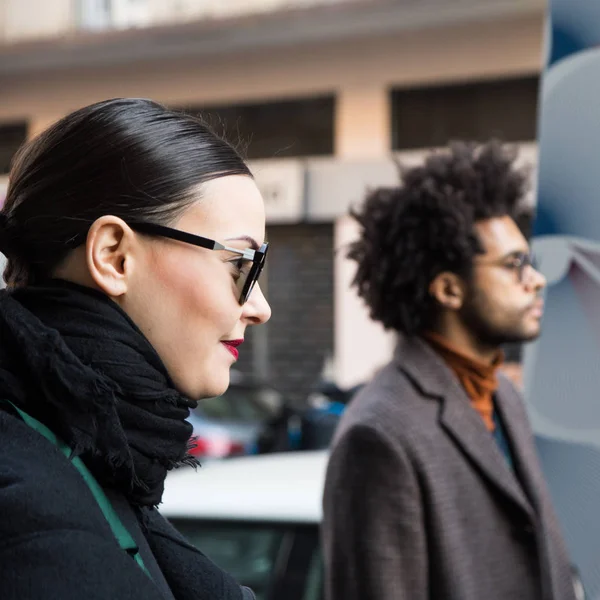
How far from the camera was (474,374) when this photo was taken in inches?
120

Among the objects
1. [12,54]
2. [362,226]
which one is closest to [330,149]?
[12,54]

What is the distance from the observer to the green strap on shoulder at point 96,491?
4.36ft

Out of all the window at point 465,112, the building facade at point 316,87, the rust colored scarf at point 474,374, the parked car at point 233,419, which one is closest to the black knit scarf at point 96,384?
the rust colored scarf at point 474,374

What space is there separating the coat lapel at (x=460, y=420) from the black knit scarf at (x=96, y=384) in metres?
1.48

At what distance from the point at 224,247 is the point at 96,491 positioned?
398 millimetres

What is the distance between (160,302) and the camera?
149 cm

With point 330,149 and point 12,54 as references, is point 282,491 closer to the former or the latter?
point 330,149

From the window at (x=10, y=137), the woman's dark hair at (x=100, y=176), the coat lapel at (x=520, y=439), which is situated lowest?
the window at (x=10, y=137)

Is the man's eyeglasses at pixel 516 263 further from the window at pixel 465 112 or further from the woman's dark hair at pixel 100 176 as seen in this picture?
the window at pixel 465 112

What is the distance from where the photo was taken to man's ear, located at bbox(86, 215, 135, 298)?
57.2 inches

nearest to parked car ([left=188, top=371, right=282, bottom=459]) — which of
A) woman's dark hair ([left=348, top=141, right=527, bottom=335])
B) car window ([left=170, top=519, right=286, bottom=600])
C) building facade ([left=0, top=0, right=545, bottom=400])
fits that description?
building facade ([left=0, top=0, right=545, bottom=400])

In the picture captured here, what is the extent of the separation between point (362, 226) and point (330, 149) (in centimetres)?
991

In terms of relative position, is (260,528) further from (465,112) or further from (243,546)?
(465,112)

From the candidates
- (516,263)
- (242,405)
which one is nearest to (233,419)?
(242,405)
